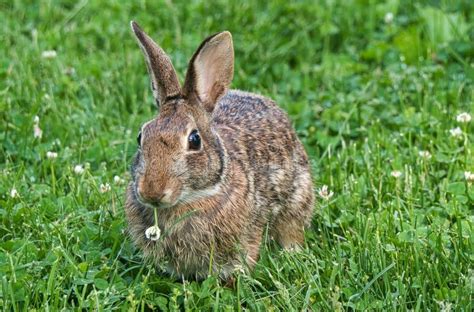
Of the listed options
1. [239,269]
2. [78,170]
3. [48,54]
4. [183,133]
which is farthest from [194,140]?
[48,54]

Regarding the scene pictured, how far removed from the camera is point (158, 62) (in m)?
4.70

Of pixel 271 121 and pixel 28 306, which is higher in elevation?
pixel 271 121

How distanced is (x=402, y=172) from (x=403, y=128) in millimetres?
644

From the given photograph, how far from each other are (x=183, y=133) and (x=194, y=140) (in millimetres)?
63

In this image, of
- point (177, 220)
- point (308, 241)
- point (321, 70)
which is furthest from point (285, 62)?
point (177, 220)

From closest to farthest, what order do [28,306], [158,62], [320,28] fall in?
1. [28,306]
2. [158,62]
3. [320,28]

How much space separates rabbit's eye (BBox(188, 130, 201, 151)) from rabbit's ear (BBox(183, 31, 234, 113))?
0.92 feet

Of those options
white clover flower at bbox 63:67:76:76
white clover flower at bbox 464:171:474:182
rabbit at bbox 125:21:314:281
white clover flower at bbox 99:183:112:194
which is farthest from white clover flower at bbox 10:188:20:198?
white clover flower at bbox 464:171:474:182

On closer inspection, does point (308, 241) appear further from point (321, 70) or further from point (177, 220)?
point (321, 70)

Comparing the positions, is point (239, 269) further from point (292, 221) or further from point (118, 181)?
point (118, 181)

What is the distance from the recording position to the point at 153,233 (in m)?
4.58

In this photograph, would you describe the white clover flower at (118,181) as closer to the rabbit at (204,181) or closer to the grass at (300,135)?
the grass at (300,135)

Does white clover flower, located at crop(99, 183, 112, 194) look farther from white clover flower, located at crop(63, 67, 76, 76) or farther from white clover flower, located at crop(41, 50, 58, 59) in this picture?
white clover flower, located at crop(41, 50, 58, 59)

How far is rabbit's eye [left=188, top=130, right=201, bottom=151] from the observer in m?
4.45
